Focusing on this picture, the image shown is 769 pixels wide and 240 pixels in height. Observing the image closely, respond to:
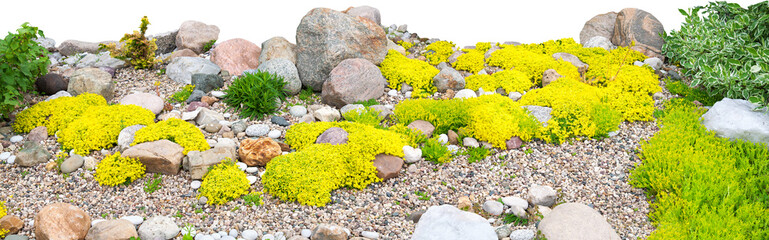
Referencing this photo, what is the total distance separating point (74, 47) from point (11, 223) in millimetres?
9047

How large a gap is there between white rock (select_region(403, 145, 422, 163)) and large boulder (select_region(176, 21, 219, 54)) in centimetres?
776

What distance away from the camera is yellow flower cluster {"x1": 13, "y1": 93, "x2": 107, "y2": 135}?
35.9 feet

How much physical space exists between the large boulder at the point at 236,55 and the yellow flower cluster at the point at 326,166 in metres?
4.37

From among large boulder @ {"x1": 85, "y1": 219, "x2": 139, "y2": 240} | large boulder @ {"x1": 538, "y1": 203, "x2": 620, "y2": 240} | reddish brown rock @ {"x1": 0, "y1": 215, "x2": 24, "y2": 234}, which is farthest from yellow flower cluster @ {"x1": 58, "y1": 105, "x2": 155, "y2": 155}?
large boulder @ {"x1": 538, "y1": 203, "x2": 620, "y2": 240}

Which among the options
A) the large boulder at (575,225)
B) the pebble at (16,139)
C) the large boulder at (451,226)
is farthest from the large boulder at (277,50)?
the large boulder at (575,225)

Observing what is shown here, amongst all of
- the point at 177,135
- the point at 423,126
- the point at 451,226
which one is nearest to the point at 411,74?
the point at 423,126

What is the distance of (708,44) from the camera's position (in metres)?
12.2

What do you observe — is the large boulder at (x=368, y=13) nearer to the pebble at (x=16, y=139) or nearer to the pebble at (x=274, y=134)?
the pebble at (x=274, y=134)

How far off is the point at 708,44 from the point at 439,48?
19.7 ft

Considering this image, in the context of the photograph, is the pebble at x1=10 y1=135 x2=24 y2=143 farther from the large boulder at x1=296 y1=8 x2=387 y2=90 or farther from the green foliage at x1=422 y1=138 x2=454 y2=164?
the green foliage at x1=422 y1=138 x2=454 y2=164

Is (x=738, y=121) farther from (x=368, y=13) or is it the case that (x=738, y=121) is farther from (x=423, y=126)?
(x=368, y=13)

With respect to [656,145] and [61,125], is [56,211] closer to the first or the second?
[61,125]

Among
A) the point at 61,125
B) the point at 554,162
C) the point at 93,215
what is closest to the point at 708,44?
the point at 554,162

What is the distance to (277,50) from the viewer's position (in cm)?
1339
